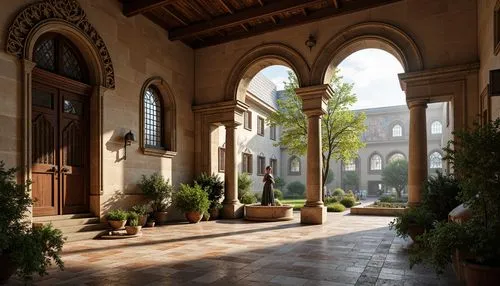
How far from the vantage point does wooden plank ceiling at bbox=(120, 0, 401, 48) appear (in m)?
9.62

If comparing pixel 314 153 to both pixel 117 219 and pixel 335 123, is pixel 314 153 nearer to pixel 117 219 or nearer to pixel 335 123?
pixel 117 219

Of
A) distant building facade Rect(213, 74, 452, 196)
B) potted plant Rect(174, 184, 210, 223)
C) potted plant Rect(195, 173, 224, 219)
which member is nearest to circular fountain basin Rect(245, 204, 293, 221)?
potted plant Rect(195, 173, 224, 219)

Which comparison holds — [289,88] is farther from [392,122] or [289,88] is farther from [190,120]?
[392,122]

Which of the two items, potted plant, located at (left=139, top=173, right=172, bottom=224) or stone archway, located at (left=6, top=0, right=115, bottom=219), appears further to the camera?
potted plant, located at (left=139, top=173, right=172, bottom=224)

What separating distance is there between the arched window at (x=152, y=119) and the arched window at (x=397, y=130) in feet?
104

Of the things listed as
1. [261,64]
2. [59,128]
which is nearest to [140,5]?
[59,128]

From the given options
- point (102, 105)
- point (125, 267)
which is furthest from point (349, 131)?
point (125, 267)

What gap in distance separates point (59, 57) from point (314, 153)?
23.0 ft

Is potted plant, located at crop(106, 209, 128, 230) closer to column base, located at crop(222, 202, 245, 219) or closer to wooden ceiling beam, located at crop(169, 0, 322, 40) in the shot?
column base, located at crop(222, 202, 245, 219)

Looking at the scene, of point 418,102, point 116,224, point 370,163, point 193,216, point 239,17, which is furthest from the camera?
point 370,163

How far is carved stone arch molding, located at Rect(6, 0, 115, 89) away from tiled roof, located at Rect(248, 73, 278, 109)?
14.0 metres

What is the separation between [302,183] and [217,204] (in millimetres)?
21741

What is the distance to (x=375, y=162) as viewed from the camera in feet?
124

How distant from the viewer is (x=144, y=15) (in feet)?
34.5
